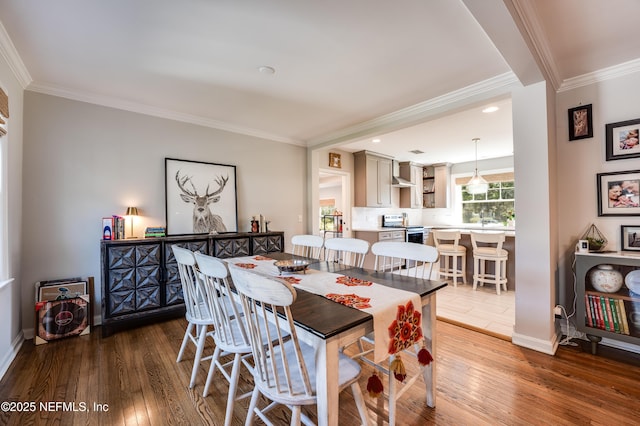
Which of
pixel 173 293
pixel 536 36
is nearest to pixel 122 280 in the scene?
pixel 173 293

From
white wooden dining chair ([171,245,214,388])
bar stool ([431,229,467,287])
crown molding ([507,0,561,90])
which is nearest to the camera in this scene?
crown molding ([507,0,561,90])

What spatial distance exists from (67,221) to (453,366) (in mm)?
3884

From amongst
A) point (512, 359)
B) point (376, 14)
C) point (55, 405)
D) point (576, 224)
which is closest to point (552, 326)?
point (512, 359)

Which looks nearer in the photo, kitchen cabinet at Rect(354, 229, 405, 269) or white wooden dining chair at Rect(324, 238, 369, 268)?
white wooden dining chair at Rect(324, 238, 369, 268)

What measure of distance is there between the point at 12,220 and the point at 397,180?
5.84m

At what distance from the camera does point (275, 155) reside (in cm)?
443

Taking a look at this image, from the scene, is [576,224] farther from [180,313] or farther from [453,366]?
[180,313]

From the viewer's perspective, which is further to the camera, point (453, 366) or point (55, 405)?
point (453, 366)

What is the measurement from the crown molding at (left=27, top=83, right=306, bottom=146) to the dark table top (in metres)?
2.93

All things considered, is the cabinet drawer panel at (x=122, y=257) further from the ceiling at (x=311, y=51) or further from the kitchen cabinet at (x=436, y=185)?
the kitchen cabinet at (x=436, y=185)

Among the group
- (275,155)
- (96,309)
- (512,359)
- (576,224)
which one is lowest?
(512,359)

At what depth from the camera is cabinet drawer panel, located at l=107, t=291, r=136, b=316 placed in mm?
2684

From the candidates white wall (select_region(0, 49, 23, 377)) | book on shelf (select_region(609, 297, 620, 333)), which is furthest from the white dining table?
white wall (select_region(0, 49, 23, 377))

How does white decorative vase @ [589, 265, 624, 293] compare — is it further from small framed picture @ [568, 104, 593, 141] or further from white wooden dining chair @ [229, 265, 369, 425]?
white wooden dining chair @ [229, 265, 369, 425]
